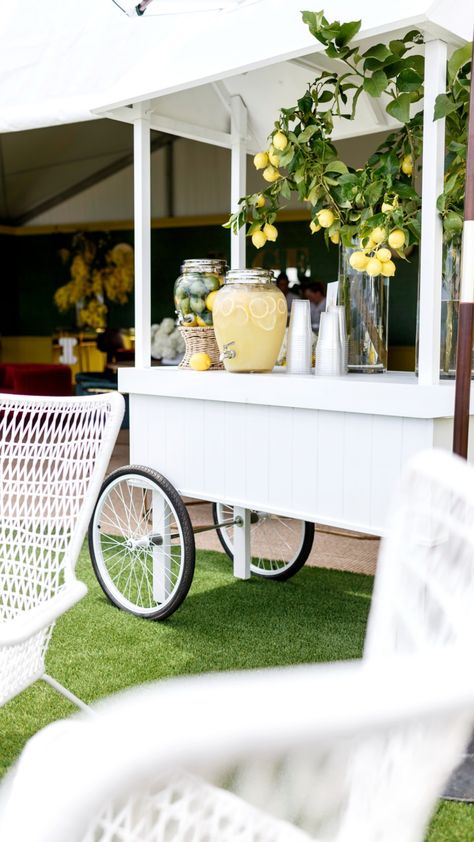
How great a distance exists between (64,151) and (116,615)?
8254 millimetres

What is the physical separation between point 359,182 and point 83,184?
31.6 feet

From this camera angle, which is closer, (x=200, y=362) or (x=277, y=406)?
(x=277, y=406)

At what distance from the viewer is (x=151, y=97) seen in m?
2.58

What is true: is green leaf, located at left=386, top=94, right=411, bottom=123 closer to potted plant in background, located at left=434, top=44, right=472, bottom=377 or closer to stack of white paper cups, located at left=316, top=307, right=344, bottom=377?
potted plant in background, located at left=434, top=44, right=472, bottom=377

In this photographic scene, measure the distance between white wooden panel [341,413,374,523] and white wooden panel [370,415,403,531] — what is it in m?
0.01

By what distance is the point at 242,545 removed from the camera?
3246 millimetres

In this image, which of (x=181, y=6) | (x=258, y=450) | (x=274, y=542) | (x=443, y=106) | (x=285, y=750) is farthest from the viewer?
(x=274, y=542)

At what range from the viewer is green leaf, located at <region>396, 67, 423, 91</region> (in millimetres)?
1996

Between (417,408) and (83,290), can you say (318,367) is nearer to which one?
(417,408)

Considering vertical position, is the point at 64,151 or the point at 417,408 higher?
the point at 64,151

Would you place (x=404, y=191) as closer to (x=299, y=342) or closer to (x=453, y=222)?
(x=453, y=222)

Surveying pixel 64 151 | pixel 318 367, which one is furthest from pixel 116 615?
pixel 64 151

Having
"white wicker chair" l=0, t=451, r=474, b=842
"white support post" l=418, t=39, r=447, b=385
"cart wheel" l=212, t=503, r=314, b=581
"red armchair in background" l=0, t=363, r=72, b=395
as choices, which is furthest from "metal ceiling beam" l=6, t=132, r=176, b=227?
"white wicker chair" l=0, t=451, r=474, b=842

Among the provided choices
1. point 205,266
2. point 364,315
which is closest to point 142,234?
point 205,266
